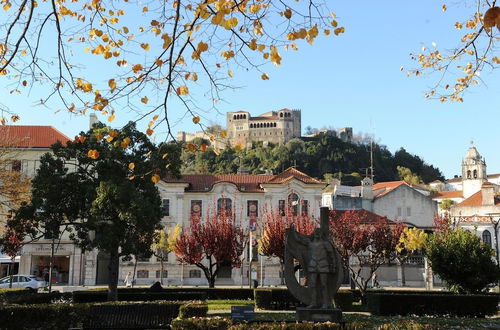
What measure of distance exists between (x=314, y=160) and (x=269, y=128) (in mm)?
26991

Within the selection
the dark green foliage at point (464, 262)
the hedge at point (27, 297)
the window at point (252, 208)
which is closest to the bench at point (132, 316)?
the hedge at point (27, 297)

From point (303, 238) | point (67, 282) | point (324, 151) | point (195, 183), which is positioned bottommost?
point (67, 282)

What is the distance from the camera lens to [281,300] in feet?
78.1

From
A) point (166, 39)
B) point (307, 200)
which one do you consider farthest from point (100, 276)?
point (166, 39)

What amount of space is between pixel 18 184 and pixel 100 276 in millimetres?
19998

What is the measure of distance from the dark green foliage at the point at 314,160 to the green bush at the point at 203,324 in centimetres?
10041

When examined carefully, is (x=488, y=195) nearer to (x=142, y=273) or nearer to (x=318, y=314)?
(x=142, y=273)

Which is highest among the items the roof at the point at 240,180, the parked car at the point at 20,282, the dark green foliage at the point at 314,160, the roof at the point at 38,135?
the dark green foliage at the point at 314,160

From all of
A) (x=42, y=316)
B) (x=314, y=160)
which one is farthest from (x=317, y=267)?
(x=314, y=160)

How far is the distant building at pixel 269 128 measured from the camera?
149 m

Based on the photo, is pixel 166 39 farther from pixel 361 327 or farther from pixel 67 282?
pixel 67 282

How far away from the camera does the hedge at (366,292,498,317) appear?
20500mm

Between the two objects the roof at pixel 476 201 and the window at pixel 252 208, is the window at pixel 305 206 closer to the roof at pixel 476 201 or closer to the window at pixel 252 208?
the window at pixel 252 208

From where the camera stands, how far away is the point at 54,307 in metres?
15.0
